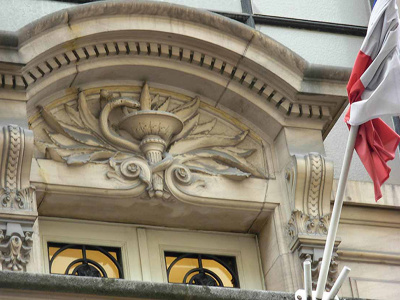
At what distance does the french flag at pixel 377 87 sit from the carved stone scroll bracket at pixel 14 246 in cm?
298

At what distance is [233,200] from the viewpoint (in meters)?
16.6

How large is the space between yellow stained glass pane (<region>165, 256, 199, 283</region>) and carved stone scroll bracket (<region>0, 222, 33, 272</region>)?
1.60 meters

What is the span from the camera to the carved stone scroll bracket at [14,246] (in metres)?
15.2

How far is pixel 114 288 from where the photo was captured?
13.9 m

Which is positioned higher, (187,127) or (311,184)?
(187,127)

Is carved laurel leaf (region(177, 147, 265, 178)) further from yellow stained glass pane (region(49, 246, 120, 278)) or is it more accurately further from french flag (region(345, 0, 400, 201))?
french flag (region(345, 0, 400, 201))

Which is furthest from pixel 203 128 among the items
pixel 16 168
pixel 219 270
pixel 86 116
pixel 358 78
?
pixel 358 78

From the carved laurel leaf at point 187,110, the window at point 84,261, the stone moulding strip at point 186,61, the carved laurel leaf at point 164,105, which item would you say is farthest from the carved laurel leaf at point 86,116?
the window at point 84,261

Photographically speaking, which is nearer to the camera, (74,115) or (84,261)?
(84,261)

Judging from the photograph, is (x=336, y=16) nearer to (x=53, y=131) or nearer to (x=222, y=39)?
(x=222, y=39)

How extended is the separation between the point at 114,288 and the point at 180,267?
255 cm

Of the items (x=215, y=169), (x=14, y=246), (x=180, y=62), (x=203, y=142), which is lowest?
(x=14, y=246)

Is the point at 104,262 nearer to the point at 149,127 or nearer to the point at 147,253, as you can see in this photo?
the point at 147,253

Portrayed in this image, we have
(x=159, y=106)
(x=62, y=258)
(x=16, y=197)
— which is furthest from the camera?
(x=159, y=106)
